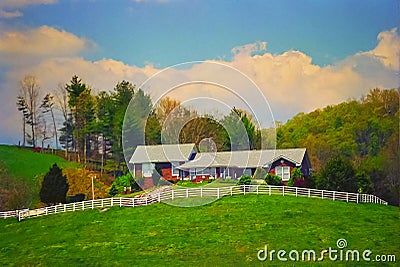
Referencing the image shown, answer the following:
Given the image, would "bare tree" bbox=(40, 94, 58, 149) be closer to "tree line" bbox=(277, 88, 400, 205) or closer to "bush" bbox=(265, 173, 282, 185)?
"bush" bbox=(265, 173, 282, 185)

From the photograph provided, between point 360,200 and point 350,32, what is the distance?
69.4 inches

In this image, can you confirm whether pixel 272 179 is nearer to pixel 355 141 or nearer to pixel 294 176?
pixel 294 176

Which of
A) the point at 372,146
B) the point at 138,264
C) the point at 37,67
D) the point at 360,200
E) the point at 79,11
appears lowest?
the point at 138,264

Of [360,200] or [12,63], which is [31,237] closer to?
[12,63]

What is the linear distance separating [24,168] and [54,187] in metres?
0.38

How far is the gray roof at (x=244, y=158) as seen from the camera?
254 inches

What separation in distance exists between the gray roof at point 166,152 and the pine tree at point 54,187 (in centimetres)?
89

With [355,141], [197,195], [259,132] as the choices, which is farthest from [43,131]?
[355,141]

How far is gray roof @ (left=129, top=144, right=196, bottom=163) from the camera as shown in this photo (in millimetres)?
6484

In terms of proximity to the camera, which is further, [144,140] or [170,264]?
[144,140]

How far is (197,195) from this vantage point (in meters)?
6.46

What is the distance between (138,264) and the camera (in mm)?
6055

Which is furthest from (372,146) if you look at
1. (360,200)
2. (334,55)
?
(334,55)

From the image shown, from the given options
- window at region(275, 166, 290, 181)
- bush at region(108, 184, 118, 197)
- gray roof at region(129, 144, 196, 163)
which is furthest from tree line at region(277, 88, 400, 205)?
bush at region(108, 184, 118, 197)
